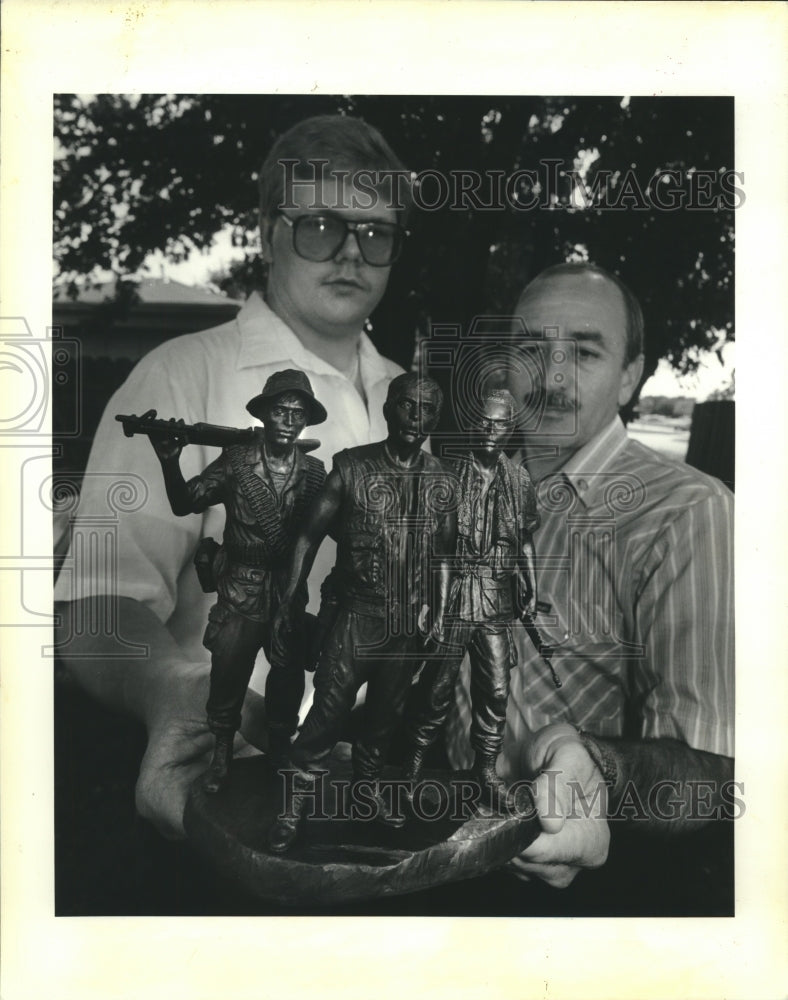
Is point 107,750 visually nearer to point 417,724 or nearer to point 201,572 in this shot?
point 201,572

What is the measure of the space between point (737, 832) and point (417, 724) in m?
1.32

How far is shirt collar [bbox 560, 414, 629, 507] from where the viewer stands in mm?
3965

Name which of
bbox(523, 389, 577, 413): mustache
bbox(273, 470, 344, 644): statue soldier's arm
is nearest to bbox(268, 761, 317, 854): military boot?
bbox(273, 470, 344, 644): statue soldier's arm

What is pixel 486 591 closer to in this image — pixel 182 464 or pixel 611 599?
pixel 611 599

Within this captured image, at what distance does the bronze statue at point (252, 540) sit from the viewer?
369 centimetres

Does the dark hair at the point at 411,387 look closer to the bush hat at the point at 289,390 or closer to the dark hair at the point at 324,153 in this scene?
the bush hat at the point at 289,390

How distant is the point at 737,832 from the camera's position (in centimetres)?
399

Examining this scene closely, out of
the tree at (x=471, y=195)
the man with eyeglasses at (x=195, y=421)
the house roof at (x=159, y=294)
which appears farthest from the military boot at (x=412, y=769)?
the house roof at (x=159, y=294)

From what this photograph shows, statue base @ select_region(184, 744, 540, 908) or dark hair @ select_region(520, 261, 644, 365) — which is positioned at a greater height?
dark hair @ select_region(520, 261, 644, 365)

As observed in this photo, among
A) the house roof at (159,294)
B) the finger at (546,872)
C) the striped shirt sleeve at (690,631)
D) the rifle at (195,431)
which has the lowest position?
the finger at (546,872)

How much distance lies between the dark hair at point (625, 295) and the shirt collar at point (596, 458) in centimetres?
27

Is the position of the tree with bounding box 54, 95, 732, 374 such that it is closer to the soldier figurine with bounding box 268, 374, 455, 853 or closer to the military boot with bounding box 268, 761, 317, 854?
the soldier figurine with bounding box 268, 374, 455, 853

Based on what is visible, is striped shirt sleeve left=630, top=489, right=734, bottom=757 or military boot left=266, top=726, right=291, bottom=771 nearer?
military boot left=266, top=726, right=291, bottom=771

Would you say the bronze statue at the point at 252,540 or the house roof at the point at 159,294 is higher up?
the house roof at the point at 159,294
